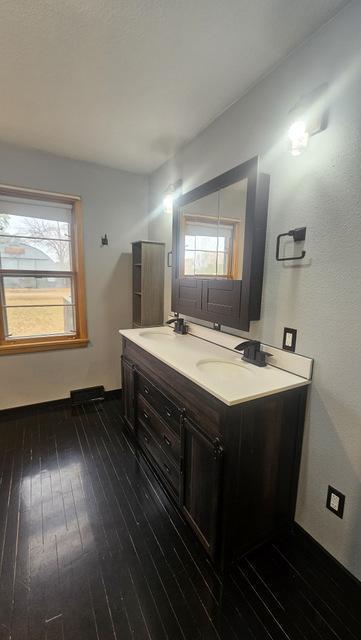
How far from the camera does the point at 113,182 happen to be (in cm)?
286

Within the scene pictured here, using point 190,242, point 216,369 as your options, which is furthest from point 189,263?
point 216,369

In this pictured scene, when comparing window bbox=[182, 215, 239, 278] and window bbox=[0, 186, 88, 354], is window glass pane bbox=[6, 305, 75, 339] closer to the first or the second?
window bbox=[0, 186, 88, 354]

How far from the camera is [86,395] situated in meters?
3.00

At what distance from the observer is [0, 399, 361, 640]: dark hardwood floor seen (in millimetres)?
1099

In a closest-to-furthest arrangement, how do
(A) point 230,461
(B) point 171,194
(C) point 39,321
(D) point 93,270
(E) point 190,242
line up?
(A) point 230,461 → (E) point 190,242 → (B) point 171,194 → (C) point 39,321 → (D) point 93,270

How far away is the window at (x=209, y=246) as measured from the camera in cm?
180

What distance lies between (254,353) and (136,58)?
66.9 inches

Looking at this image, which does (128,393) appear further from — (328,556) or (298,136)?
(298,136)

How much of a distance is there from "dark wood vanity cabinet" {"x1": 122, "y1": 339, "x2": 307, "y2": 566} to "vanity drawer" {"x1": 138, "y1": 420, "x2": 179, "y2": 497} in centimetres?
1

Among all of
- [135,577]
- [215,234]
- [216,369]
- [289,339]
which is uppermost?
[215,234]

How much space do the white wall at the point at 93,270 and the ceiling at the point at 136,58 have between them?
0.41 m

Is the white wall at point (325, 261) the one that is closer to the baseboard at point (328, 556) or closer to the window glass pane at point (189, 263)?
the baseboard at point (328, 556)

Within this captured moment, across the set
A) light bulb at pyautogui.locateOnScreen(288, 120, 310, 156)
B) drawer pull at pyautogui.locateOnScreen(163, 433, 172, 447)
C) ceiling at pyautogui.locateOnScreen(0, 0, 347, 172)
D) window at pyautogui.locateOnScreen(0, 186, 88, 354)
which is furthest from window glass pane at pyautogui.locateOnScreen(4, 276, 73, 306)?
light bulb at pyautogui.locateOnScreen(288, 120, 310, 156)

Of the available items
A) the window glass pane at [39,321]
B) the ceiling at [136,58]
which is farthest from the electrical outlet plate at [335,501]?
the window glass pane at [39,321]
